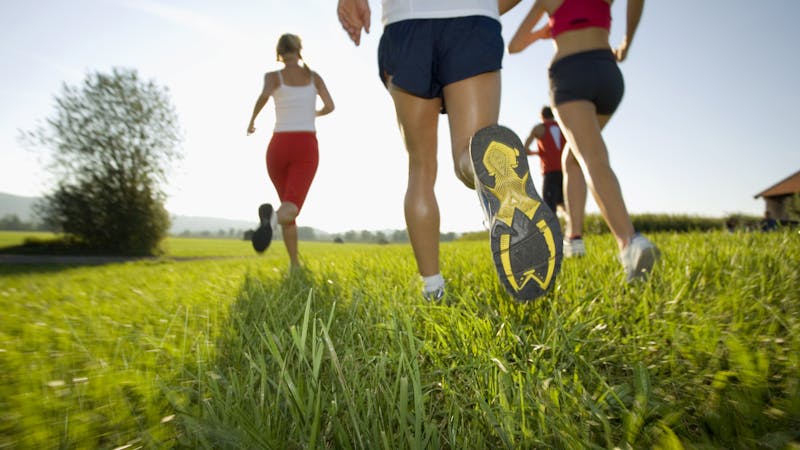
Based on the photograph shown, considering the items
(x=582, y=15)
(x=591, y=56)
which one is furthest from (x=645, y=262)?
(x=582, y=15)

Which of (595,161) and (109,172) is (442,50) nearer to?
(595,161)

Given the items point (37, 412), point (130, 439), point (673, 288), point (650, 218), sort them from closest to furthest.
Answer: point (130, 439)
point (37, 412)
point (673, 288)
point (650, 218)

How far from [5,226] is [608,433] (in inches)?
3315

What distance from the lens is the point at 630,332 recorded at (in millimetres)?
1539

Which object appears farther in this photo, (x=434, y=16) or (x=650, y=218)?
(x=650, y=218)

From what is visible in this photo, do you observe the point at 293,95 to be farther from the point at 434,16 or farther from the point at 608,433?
the point at 608,433

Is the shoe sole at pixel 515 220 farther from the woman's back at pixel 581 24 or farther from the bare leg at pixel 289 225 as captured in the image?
the bare leg at pixel 289 225

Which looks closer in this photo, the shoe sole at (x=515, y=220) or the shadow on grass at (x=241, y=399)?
the shadow on grass at (x=241, y=399)

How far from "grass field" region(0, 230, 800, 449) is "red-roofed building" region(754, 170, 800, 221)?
41416 mm

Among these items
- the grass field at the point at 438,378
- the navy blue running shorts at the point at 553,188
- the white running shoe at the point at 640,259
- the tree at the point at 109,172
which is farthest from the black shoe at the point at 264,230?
the tree at the point at 109,172

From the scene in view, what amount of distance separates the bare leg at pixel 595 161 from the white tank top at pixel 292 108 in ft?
9.94

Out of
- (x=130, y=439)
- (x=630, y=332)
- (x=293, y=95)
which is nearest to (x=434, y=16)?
(x=630, y=332)

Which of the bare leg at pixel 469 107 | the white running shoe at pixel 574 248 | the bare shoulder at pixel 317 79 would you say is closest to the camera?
the bare leg at pixel 469 107

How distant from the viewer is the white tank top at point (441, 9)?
204cm
